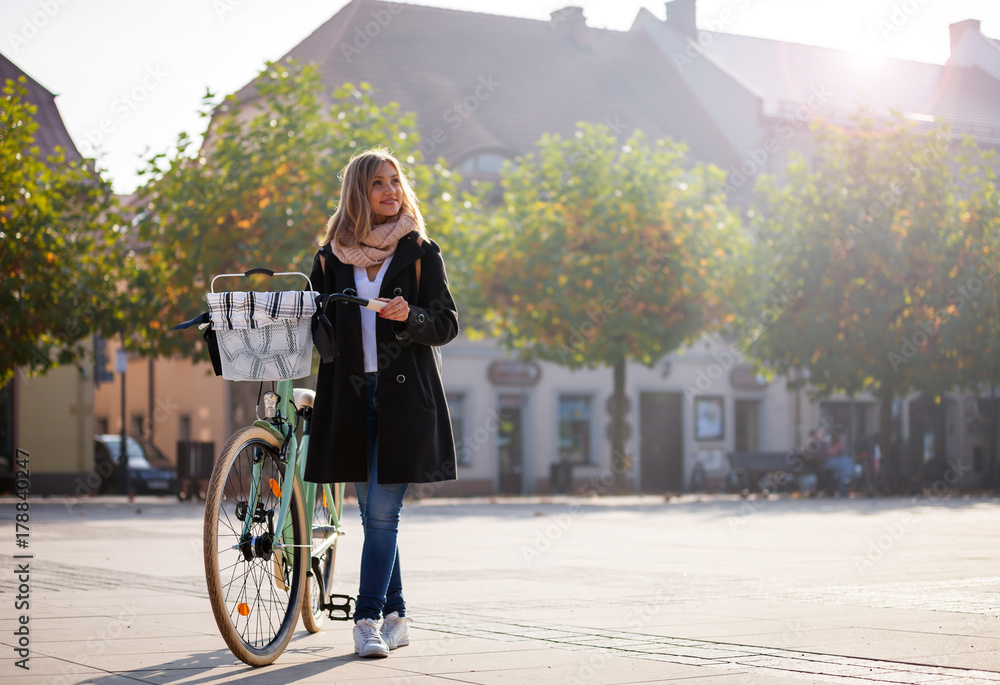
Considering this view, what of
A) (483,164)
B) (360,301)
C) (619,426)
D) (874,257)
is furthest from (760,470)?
(360,301)

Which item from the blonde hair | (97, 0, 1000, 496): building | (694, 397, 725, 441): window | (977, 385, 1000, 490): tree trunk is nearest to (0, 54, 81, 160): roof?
(97, 0, 1000, 496): building

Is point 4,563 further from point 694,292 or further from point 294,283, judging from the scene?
point 694,292

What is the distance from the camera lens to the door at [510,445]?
111 ft

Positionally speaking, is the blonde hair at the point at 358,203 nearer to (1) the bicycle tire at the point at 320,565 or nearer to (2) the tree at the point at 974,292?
(1) the bicycle tire at the point at 320,565

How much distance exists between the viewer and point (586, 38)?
43375mm

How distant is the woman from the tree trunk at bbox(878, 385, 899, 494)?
883 inches

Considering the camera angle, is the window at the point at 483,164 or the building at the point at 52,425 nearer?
the building at the point at 52,425

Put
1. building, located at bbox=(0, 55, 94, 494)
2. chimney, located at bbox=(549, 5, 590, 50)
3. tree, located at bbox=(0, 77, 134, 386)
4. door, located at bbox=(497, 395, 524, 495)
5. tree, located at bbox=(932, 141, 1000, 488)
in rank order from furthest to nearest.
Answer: chimney, located at bbox=(549, 5, 590, 50)
door, located at bbox=(497, 395, 524, 495)
building, located at bbox=(0, 55, 94, 494)
tree, located at bbox=(932, 141, 1000, 488)
tree, located at bbox=(0, 77, 134, 386)

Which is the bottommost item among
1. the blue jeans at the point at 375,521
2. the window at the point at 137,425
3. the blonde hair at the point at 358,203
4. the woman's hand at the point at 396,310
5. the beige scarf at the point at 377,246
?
the blue jeans at the point at 375,521

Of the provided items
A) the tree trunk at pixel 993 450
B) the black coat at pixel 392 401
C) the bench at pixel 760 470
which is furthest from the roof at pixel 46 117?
the black coat at pixel 392 401

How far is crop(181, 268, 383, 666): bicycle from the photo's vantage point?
15.0 feet

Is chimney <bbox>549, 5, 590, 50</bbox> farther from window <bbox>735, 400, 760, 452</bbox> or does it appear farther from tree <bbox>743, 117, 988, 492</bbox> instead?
tree <bbox>743, 117, 988, 492</bbox>

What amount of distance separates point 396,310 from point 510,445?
29.4 m

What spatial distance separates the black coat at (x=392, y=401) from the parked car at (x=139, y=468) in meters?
26.8
